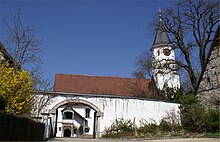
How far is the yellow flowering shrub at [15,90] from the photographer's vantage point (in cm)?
1143

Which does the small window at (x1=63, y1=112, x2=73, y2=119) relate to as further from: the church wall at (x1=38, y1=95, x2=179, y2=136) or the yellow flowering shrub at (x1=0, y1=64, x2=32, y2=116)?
the yellow flowering shrub at (x1=0, y1=64, x2=32, y2=116)

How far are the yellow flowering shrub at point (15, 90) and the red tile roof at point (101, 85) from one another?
18.4 meters

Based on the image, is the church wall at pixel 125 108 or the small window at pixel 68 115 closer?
the church wall at pixel 125 108

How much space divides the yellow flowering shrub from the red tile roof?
18408 millimetres

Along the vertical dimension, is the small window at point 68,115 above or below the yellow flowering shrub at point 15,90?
above

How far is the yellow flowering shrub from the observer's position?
11.4 meters

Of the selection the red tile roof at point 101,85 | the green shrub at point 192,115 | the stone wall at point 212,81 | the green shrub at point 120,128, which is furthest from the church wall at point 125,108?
the red tile roof at point 101,85

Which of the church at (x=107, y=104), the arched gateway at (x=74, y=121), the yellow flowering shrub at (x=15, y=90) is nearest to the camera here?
the yellow flowering shrub at (x=15, y=90)

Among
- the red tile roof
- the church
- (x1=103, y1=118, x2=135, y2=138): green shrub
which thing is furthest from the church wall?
the red tile roof

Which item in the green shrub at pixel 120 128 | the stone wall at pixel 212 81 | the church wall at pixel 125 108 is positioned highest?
the stone wall at pixel 212 81

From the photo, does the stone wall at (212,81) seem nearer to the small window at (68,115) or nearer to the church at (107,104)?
the church at (107,104)

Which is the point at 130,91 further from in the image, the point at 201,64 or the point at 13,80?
the point at 13,80

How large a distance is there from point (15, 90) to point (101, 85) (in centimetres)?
2151

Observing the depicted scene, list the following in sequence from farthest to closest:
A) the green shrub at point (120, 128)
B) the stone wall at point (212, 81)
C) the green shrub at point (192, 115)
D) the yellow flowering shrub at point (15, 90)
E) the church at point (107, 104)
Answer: the stone wall at point (212, 81) < the church at point (107, 104) < the green shrub at point (120, 128) < the green shrub at point (192, 115) < the yellow flowering shrub at point (15, 90)
